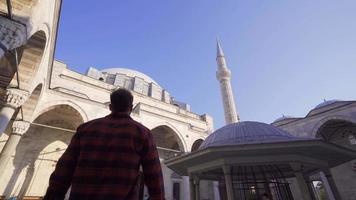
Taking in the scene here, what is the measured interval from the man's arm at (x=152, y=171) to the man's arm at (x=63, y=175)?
0.43m

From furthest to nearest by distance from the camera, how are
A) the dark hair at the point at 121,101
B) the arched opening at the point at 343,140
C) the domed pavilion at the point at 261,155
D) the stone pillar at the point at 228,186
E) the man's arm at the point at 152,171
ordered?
the arched opening at the point at 343,140, the stone pillar at the point at 228,186, the domed pavilion at the point at 261,155, the dark hair at the point at 121,101, the man's arm at the point at 152,171

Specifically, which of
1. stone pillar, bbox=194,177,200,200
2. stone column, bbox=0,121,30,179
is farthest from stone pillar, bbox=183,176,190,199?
stone column, bbox=0,121,30,179

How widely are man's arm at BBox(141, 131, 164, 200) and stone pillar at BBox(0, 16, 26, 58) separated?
144 inches

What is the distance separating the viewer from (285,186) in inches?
273

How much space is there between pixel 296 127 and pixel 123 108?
17261 mm

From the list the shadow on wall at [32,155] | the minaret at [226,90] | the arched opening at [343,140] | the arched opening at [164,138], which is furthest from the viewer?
the minaret at [226,90]

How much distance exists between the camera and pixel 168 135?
1747cm

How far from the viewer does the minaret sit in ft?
65.9

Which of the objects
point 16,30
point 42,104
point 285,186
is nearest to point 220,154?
point 285,186

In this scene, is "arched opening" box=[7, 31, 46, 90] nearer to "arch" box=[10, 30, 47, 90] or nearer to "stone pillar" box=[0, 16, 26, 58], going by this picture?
"arch" box=[10, 30, 47, 90]

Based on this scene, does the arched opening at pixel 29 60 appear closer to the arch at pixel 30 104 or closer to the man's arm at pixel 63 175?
the arch at pixel 30 104

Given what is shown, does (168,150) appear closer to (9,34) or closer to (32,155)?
(32,155)

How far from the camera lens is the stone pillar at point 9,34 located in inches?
138

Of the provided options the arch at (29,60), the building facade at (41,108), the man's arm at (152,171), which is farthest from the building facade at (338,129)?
the arch at (29,60)
